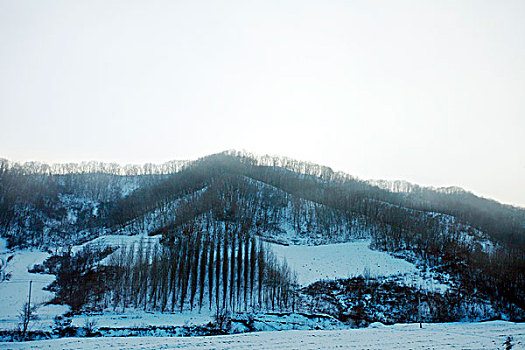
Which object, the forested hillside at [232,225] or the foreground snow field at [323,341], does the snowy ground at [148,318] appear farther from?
the foreground snow field at [323,341]

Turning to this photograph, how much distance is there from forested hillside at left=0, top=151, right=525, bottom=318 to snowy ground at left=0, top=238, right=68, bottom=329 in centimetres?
213

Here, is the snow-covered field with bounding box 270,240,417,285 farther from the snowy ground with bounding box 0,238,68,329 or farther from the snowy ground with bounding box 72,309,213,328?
the snowy ground with bounding box 0,238,68,329

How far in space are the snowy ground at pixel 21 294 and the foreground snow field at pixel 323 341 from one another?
32.6 ft

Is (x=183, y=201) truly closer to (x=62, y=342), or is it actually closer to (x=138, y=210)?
(x=138, y=210)

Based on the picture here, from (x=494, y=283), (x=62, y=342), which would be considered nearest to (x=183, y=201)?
(x=494, y=283)

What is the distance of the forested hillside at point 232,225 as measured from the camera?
4081 centimetres

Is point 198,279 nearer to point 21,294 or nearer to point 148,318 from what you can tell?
point 148,318

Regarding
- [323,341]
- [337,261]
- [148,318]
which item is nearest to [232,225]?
[337,261]

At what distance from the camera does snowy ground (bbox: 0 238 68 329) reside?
3055 cm

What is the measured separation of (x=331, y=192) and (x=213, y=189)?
29276mm

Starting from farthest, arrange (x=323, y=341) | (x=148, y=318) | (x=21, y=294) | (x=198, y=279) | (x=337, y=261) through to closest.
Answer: (x=337, y=261) < (x=198, y=279) < (x=21, y=294) < (x=148, y=318) < (x=323, y=341)

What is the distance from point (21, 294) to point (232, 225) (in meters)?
29.6

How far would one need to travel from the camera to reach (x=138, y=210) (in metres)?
86.0

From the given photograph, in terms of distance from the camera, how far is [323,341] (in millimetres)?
19500
